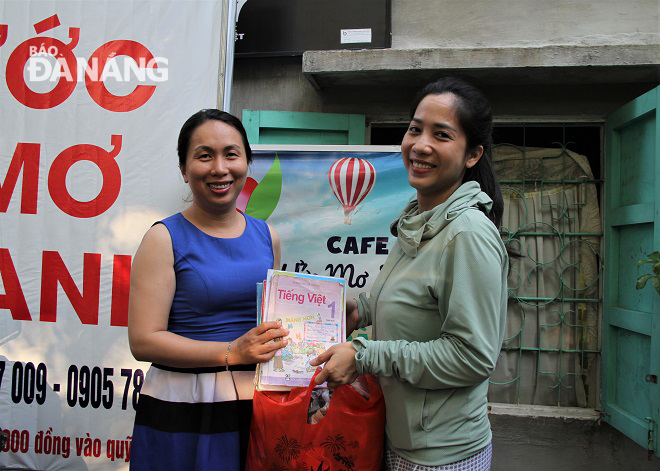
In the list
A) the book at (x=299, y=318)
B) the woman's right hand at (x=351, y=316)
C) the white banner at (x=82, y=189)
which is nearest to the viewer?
the book at (x=299, y=318)

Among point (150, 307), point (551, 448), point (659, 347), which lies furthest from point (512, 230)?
point (150, 307)

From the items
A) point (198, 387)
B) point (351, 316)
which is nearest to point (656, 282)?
point (351, 316)

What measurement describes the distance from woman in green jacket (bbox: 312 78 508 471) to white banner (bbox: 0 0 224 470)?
6.22ft

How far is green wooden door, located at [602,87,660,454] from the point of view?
3227 mm

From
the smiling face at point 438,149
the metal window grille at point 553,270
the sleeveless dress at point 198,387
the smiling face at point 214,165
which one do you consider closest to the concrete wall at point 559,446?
the metal window grille at point 553,270

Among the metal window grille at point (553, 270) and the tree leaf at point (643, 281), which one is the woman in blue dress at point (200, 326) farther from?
the metal window grille at point (553, 270)

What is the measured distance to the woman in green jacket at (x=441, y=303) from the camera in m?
1.42

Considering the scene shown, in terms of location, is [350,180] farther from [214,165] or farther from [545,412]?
[545,412]

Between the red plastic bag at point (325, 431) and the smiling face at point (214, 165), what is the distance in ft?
2.00

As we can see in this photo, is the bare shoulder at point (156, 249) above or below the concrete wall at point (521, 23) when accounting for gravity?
below

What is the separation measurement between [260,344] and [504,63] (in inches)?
102

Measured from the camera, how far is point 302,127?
12.7 feet

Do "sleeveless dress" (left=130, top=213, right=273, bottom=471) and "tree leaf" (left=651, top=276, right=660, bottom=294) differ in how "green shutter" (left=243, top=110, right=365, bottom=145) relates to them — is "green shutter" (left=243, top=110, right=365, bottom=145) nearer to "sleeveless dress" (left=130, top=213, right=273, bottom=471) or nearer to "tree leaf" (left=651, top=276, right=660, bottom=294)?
"tree leaf" (left=651, top=276, right=660, bottom=294)

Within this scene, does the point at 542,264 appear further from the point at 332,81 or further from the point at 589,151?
the point at 332,81
